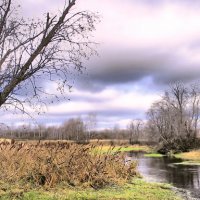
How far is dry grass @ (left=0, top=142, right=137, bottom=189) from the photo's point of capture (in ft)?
50.9

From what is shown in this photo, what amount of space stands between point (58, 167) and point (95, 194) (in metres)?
2.27

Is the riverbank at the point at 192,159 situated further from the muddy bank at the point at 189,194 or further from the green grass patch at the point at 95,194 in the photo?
the green grass patch at the point at 95,194

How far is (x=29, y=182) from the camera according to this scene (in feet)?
50.2

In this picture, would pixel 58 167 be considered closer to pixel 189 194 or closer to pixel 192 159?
pixel 189 194

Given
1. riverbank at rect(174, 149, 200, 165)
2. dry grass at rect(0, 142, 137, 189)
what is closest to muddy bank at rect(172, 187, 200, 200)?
dry grass at rect(0, 142, 137, 189)

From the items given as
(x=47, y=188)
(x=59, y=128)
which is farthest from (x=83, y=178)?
(x=59, y=128)

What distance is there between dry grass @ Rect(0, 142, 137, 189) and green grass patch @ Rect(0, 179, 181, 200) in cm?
74

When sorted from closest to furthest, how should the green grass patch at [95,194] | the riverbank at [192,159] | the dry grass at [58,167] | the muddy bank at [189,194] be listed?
the green grass patch at [95,194] → the dry grass at [58,167] → the muddy bank at [189,194] → the riverbank at [192,159]

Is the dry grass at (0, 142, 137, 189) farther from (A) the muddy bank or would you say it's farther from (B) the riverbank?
(B) the riverbank

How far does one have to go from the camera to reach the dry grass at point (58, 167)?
15500mm

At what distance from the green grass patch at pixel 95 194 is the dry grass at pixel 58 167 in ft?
2.44

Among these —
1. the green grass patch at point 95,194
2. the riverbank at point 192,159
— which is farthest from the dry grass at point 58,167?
the riverbank at point 192,159

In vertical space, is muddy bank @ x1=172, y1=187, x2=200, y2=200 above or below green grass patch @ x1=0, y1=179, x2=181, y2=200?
below

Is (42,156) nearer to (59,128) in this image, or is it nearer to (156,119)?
(156,119)
